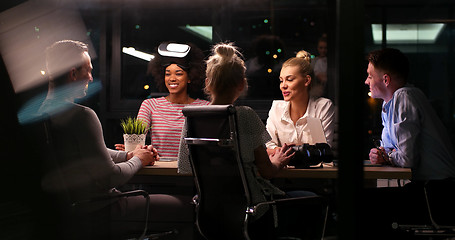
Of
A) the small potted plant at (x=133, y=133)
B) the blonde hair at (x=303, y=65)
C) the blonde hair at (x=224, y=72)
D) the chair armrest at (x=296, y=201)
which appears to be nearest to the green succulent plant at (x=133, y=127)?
the small potted plant at (x=133, y=133)

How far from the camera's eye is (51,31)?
537cm

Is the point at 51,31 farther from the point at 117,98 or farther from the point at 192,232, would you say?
the point at 192,232

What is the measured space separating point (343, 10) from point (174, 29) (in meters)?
4.24

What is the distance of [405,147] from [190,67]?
1931 mm

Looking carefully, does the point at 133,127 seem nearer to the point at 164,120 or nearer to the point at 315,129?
the point at 164,120

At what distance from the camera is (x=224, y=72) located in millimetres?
2975

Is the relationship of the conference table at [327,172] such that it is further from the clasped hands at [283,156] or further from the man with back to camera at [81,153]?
the man with back to camera at [81,153]

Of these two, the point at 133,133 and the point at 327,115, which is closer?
the point at 133,133

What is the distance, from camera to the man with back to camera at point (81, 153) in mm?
2902

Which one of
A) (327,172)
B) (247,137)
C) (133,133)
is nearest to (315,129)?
(327,172)

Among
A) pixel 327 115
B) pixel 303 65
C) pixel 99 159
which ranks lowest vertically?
pixel 99 159

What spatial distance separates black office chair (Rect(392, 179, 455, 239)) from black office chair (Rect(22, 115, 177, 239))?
1.63 m

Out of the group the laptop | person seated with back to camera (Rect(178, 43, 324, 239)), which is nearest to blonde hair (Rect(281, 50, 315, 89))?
the laptop

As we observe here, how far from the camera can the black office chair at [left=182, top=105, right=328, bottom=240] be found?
2.65 metres
